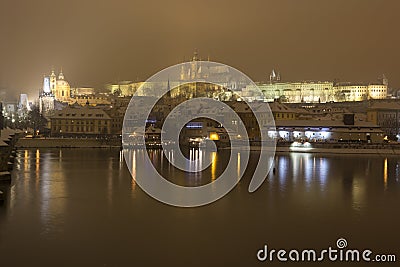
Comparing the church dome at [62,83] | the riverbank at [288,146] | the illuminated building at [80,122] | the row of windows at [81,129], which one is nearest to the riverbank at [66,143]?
the riverbank at [288,146]

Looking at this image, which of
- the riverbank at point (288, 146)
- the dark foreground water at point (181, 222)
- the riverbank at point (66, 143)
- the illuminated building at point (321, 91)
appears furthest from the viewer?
the illuminated building at point (321, 91)

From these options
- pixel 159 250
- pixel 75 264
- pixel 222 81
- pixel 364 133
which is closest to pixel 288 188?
pixel 159 250

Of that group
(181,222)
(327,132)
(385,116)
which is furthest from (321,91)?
(181,222)

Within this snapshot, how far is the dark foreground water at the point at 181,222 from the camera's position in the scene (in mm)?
7234

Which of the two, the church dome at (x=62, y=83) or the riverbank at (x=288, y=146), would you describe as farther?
the church dome at (x=62, y=83)

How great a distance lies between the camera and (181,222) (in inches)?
362

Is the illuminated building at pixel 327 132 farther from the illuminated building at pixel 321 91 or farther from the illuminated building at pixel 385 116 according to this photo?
the illuminated building at pixel 321 91

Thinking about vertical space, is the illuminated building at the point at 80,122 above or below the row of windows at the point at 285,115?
below

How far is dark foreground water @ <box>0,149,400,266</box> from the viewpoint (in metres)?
7.23

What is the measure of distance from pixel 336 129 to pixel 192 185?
816 inches

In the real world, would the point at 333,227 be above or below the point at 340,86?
below

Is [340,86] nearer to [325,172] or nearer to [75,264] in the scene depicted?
[325,172]

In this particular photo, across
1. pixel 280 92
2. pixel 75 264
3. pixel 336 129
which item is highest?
pixel 280 92

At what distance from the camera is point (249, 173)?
56.3ft
